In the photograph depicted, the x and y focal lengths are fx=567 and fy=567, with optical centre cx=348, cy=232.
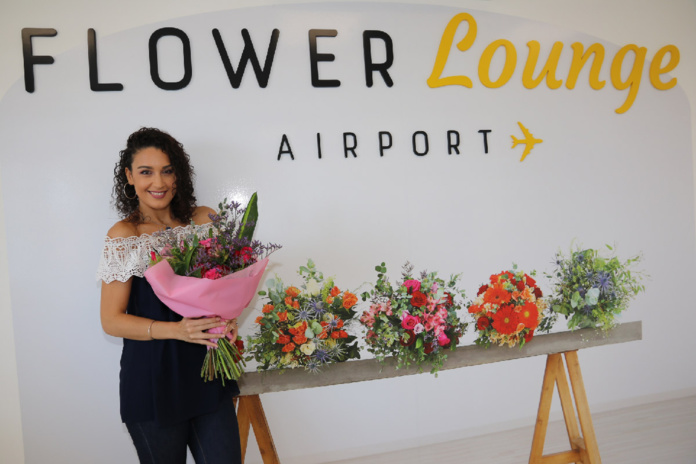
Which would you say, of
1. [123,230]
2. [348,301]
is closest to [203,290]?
[123,230]

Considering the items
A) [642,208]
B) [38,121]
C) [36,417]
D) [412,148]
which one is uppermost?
[38,121]

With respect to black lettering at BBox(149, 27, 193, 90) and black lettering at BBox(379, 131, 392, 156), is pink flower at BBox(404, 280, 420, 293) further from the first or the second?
black lettering at BBox(149, 27, 193, 90)

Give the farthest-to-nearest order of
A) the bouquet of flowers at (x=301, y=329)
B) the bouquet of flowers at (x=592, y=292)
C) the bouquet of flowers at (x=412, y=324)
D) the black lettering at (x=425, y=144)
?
the black lettering at (x=425, y=144), the bouquet of flowers at (x=592, y=292), the bouquet of flowers at (x=412, y=324), the bouquet of flowers at (x=301, y=329)

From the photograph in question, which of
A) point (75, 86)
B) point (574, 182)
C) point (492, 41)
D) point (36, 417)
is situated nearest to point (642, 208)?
point (574, 182)

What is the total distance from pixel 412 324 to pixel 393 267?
1.17 metres

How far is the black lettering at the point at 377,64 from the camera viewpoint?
3.41 metres

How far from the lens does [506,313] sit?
246 cm

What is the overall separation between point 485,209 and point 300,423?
1771 mm

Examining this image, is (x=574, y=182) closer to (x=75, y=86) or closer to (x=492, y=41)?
(x=492, y=41)

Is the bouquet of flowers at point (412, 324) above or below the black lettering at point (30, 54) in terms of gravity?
below

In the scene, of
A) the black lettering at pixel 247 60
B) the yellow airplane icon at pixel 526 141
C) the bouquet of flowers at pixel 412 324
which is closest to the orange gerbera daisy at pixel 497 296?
the bouquet of flowers at pixel 412 324

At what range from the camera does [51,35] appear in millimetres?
2990

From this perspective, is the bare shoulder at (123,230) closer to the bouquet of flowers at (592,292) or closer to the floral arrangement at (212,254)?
the floral arrangement at (212,254)

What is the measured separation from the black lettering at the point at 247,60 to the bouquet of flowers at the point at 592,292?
192cm
